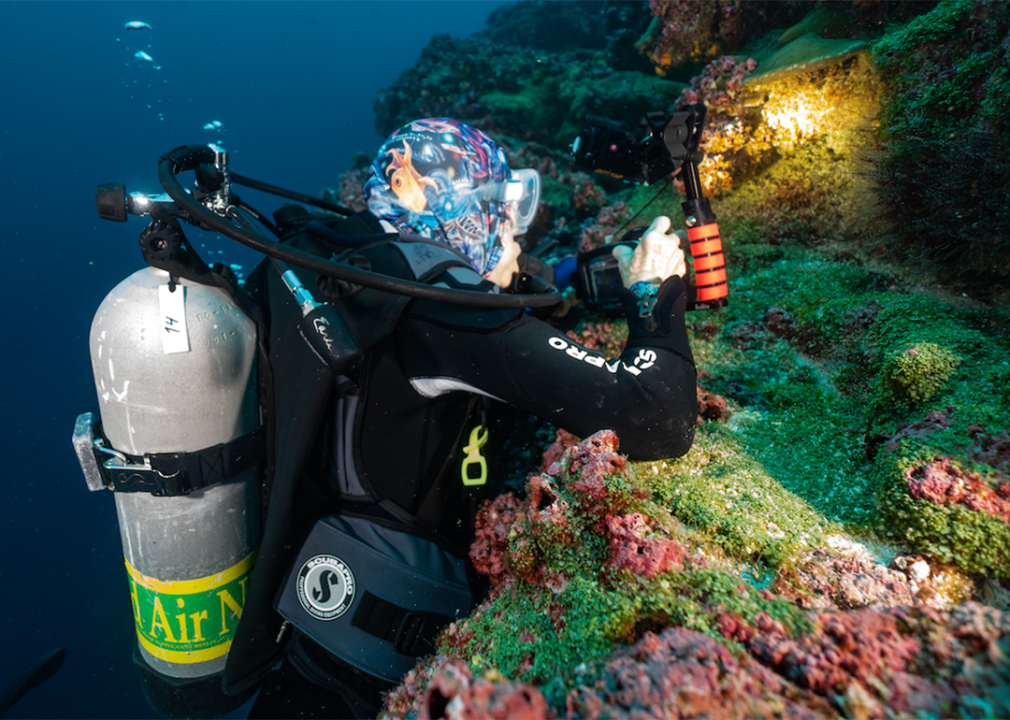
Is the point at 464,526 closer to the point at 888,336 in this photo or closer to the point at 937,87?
the point at 888,336

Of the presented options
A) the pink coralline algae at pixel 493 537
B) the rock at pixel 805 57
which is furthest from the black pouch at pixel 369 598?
the rock at pixel 805 57

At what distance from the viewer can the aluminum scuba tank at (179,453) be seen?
1870mm

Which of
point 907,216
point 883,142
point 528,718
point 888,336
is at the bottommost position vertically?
point 888,336

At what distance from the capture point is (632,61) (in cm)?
757

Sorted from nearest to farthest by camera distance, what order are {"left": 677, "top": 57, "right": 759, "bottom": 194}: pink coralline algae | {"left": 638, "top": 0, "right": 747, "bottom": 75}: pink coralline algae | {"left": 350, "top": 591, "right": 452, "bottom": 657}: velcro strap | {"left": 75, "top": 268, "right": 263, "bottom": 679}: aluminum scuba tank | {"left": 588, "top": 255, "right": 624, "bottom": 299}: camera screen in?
1. {"left": 75, "top": 268, "right": 263, "bottom": 679}: aluminum scuba tank
2. {"left": 350, "top": 591, "right": 452, "bottom": 657}: velcro strap
3. {"left": 588, "top": 255, "right": 624, "bottom": 299}: camera screen
4. {"left": 677, "top": 57, "right": 759, "bottom": 194}: pink coralline algae
5. {"left": 638, "top": 0, "right": 747, "bottom": 75}: pink coralline algae

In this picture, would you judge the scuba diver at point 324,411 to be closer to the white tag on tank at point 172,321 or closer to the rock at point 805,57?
the white tag on tank at point 172,321

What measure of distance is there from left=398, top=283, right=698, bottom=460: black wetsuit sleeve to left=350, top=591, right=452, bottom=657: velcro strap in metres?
1.03

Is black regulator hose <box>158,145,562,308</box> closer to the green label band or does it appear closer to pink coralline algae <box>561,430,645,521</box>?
pink coralline algae <box>561,430,645,521</box>

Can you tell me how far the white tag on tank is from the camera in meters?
1.86

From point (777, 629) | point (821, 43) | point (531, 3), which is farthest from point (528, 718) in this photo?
point (531, 3)

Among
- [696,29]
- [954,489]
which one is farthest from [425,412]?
[696,29]

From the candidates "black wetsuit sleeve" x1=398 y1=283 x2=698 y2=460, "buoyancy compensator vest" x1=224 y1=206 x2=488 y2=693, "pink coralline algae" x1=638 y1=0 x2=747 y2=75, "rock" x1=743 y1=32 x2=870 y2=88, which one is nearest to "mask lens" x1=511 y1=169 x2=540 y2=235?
"buoyancy compensator vest" x1=224 y1=206 x2=488 y2=693

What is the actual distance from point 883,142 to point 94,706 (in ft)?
55.3

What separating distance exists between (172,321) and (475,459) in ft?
5.01
